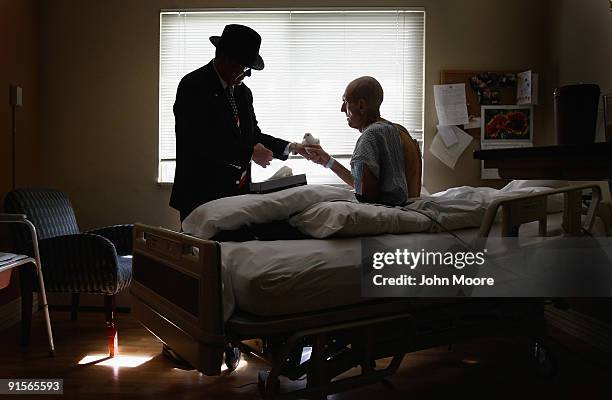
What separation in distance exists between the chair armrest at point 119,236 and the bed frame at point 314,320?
123cm

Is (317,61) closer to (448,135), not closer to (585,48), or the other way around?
(448,135)

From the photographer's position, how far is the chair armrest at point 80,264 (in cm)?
263

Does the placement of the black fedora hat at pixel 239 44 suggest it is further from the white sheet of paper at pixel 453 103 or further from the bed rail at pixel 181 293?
the white sheet of paper at pixel 453 103

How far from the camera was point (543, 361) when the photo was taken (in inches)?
91.3

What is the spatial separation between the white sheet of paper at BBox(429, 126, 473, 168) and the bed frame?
164 cm

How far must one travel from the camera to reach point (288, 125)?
3.55 meters

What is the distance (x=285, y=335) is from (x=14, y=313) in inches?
97.5

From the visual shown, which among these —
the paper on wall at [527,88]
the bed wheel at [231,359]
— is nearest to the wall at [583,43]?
the paper on wall at [527,88]

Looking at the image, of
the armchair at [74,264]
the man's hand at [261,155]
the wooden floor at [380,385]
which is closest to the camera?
the wooden floor at [380,385]

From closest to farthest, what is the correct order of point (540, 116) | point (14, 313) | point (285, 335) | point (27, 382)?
point (285, 335) → point (27, 382) → point (14, 313) → point (540, 116)

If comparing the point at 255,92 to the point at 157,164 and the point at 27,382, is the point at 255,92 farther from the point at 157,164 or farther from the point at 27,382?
the point at 27,382

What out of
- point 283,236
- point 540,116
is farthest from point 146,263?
point 540,116

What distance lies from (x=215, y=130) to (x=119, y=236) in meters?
1.23

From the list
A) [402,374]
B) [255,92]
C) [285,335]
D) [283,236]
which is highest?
[255,92]
